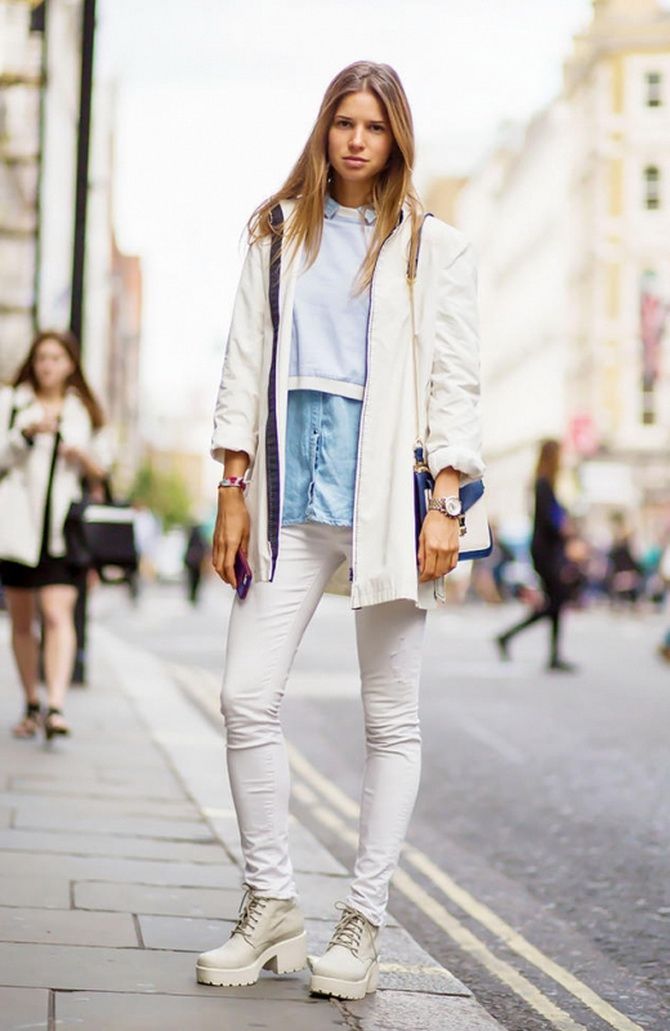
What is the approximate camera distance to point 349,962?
3938 mm

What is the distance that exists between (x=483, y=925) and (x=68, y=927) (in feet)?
4.48

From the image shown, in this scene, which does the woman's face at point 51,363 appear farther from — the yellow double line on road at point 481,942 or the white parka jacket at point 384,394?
the white parka jacket at point 384,394

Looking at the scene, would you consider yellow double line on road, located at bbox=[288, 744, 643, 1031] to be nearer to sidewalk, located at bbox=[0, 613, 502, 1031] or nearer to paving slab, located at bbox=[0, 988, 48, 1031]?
sidewalk, located at bbox=[0, 613, 502, 1031]

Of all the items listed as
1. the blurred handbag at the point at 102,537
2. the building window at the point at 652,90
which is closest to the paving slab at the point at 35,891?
the blurred handbag at the point at 102,537

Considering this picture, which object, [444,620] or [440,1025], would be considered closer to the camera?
[440,1025]

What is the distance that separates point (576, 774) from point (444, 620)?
19.6 m

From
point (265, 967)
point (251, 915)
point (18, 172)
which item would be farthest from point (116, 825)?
point (18, 172)

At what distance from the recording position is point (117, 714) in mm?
9883

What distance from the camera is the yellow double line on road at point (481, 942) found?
4.27 meters

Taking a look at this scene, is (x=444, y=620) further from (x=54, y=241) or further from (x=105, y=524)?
(x=105, y=524)

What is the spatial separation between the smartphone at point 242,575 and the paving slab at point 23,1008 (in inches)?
35.7

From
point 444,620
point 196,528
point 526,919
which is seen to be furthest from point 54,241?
point 196,528

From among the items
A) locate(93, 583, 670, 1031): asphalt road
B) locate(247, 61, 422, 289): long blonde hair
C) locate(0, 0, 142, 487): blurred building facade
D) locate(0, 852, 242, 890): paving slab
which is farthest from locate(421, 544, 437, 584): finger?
locate(0, 0, 142, 487): blurred building facade

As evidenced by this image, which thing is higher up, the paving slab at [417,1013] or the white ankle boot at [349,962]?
the white ankle boot at [349,962]
